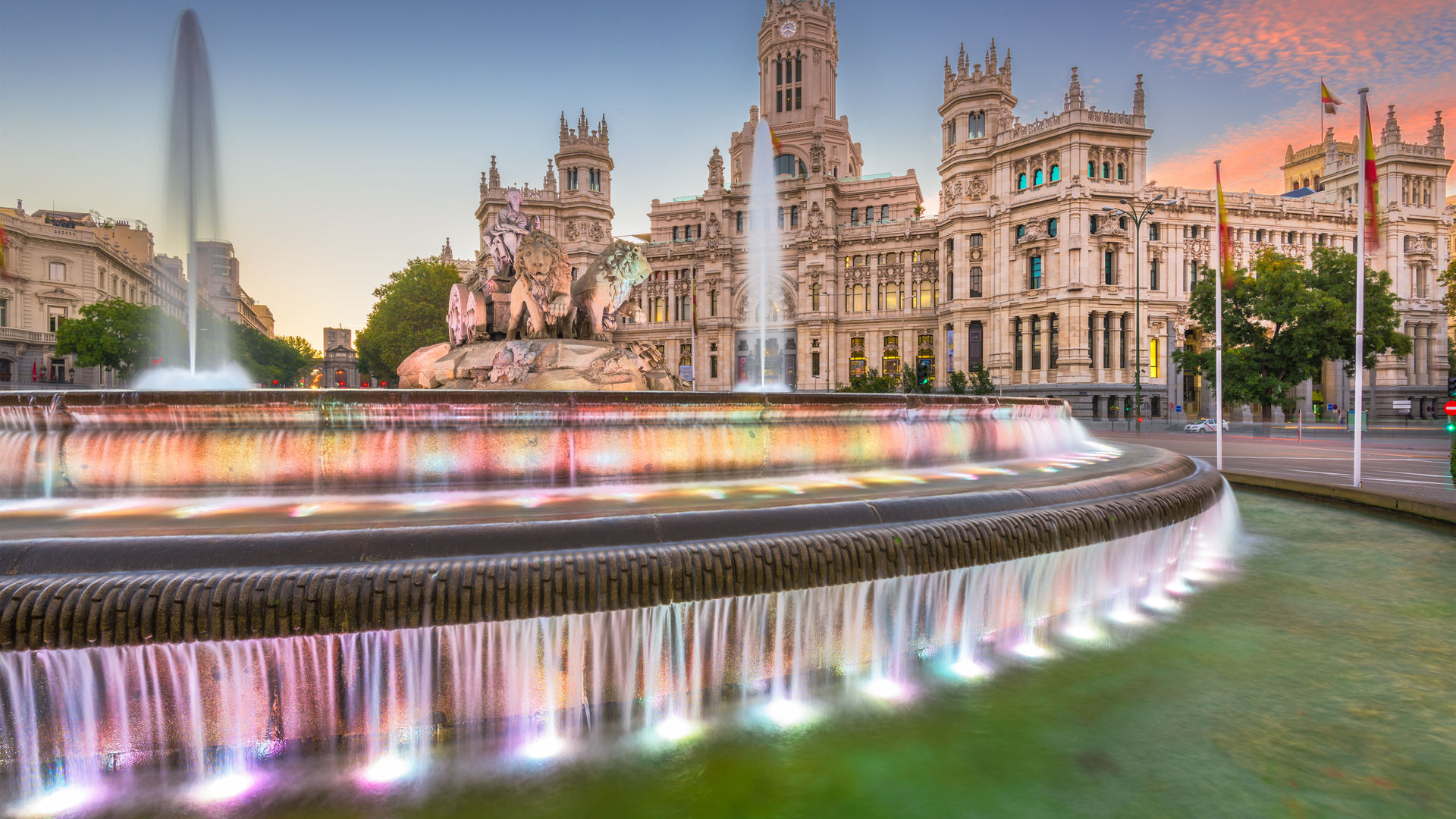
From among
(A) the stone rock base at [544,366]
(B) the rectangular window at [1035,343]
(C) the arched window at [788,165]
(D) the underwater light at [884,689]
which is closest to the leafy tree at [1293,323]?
(B) the rectangular window at [1035,343]

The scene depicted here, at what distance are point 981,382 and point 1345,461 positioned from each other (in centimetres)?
3152

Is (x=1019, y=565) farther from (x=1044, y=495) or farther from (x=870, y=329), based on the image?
(x=870, y=329)

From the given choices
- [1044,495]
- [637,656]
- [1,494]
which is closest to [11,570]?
[637,656]

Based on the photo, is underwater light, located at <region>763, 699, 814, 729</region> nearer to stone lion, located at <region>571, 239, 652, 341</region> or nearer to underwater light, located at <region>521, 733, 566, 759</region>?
underwater light, located at <region>521, 733, 566, 759</region>

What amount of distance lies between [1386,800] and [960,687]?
2.05 meters

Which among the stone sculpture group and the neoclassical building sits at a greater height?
the neoclassical building

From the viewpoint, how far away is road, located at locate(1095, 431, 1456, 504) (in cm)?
1116

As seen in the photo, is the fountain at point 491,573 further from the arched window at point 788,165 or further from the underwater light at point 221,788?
the arched window at point 788,165

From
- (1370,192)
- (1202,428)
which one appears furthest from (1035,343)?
(1370,192)

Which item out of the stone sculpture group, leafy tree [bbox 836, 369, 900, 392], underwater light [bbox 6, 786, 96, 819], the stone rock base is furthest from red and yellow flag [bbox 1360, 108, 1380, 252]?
leafy tree [bbox 836, 369, 900, 392]

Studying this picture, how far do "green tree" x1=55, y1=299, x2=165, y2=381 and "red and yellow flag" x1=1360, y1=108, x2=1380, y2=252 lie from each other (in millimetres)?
55581

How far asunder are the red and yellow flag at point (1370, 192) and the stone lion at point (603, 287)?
12389mm

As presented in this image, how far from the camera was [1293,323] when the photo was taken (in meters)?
33.7

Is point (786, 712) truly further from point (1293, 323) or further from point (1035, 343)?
point (1035, 343)
